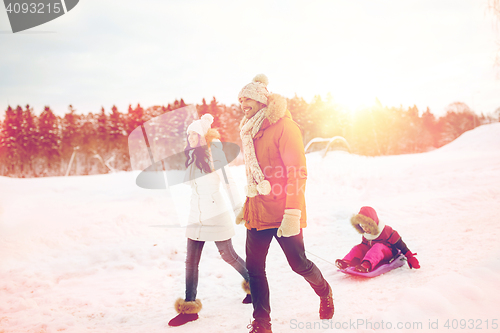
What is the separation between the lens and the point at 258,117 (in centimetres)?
250

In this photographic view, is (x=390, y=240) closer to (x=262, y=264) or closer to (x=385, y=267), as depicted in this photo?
(x=385, y=267)

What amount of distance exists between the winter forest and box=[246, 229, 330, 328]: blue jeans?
22243mm

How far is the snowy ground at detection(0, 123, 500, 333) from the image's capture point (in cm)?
262

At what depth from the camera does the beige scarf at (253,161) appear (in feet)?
7.91

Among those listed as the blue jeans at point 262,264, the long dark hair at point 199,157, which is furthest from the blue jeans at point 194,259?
the long dark hair at point 199,157

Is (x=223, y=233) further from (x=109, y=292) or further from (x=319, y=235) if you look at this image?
(x=319, y=235)

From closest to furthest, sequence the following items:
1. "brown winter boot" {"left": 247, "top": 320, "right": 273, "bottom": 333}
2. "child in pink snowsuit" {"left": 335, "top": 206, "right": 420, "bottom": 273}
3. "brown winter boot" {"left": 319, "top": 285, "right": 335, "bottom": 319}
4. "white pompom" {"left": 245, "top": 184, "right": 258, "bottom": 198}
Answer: "brown winter boot" {"left": 247, "top": 320, "right": 273, "bottom": 333}, "white pompom" {"left": 245, "top": 184, "right": 258, "bottom": 198}, "brown winter boot" {"left": 319, "top": 285, "right": 335, "bottom": 319}, "child in pink snowsuit" {"left": 335, "top": 206, "right": 420, "bottom": 273}

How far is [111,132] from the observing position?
33.3 m

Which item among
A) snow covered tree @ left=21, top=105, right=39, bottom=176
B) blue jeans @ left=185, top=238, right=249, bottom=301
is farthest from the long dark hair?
snow covered tree @ left=21, top=105, right=39, bottom=176

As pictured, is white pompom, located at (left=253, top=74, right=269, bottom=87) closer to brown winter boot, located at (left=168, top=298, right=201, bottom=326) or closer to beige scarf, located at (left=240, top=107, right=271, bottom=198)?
beige scarf, located at (left=240, top=107, right=271, bottom=198)

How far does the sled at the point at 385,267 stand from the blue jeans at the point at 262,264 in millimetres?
1250

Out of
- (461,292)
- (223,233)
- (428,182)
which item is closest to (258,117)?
(223,233)

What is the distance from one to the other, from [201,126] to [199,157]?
0.39 metres

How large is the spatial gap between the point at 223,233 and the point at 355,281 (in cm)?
186
